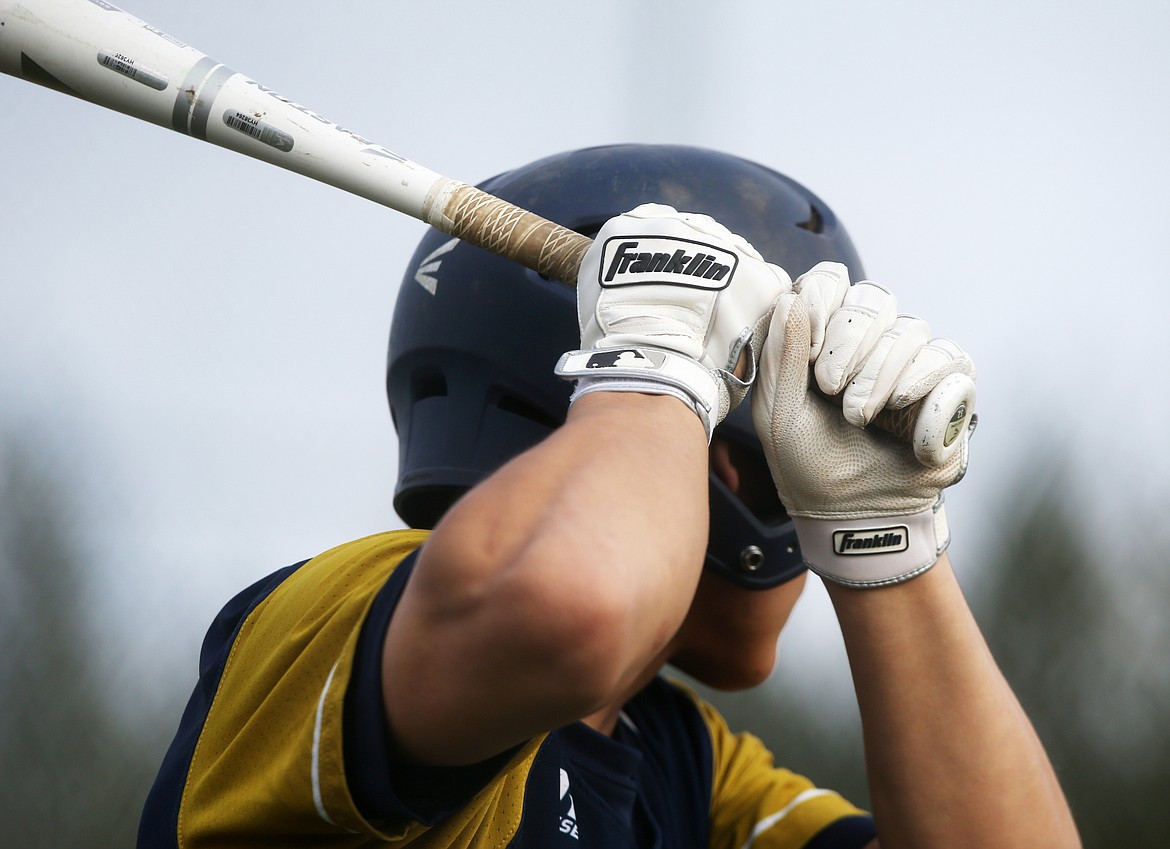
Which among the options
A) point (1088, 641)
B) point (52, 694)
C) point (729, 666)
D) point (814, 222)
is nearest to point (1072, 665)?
point (1088, 641)

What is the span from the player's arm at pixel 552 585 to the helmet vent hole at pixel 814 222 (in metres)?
0.88

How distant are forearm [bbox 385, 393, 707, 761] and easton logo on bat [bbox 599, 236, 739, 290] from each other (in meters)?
0.30

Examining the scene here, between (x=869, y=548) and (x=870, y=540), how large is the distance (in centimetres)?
1

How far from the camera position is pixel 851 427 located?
1348 millimetres

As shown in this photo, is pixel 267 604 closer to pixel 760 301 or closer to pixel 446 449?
pixel 446 449

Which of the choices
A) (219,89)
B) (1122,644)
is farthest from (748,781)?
(1122,644)

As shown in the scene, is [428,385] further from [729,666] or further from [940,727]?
[940,727]

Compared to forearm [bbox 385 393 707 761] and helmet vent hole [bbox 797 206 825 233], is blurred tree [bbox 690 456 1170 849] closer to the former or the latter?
helmet vent hole [bbox 797 206 825 233]

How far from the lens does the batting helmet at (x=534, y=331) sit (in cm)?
169

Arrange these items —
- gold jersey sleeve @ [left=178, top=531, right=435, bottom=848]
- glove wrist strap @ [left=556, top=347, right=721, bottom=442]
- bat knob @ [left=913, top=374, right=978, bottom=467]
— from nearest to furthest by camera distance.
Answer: gold jersey sleeve @ [left=178, top=531, right=435, bottom=848]
glove wrist strap @ [left=556, top=347, right=721, bottom=442]
bat knob @ [left=913, top=374, right=978, bottom=467]

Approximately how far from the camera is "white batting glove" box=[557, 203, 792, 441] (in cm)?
117

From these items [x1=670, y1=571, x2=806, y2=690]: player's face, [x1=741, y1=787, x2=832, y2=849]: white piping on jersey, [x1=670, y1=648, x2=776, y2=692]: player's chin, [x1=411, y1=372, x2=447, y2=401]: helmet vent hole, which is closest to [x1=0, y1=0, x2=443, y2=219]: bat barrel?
[x1=411, y1=372, x2=447, y2=401]: helmet vent hole

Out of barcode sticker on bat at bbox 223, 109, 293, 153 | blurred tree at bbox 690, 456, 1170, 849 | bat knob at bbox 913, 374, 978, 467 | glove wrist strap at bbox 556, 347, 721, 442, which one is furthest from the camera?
blurred tree at bbox 690, 456, 1170, 849

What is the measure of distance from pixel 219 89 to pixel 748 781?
5.77ft
